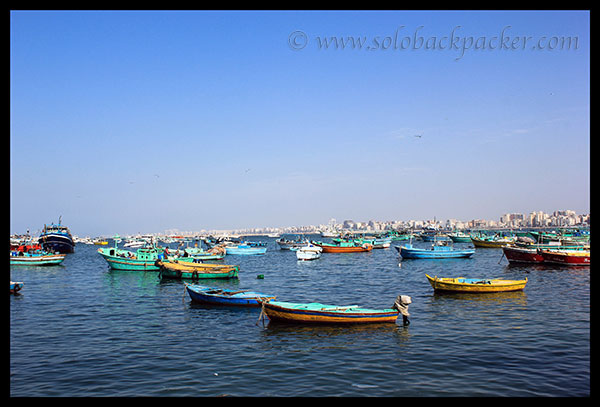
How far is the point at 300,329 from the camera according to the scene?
978 inches

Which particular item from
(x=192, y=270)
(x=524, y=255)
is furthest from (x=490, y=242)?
(x=192, y=270)

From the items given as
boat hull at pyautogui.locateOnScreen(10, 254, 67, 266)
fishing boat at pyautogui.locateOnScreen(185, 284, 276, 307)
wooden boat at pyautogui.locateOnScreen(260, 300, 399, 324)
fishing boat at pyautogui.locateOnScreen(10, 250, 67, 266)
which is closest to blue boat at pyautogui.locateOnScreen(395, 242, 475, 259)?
fishing boat at pyautogui.locateOnScreen(185, 284, 276, 307)

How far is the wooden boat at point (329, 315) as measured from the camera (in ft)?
81.7

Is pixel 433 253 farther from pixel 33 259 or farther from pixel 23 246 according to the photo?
pixel 23 246

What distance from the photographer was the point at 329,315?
81.9ft

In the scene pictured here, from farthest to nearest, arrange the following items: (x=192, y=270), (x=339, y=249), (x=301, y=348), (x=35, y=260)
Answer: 1. (x=339, y=249)
2. (x=35, y=260)
3. (x=192, y=270)
4. (x=301, y=348)

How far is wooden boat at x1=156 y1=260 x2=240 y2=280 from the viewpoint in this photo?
4775 centimetres

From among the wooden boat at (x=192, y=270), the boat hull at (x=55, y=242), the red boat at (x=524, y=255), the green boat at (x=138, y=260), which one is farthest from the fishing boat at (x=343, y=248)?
the boat hull at (x=55, y=242)

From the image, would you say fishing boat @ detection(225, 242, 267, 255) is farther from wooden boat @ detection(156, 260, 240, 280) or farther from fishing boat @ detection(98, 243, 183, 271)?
wooden boat @ detection(156, 260, 240, 280)

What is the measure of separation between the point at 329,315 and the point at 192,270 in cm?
2730

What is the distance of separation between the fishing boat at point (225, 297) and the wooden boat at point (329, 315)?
3.71 metres

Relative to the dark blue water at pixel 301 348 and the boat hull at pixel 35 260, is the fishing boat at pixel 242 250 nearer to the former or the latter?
the boat hull at pixel 35 260
